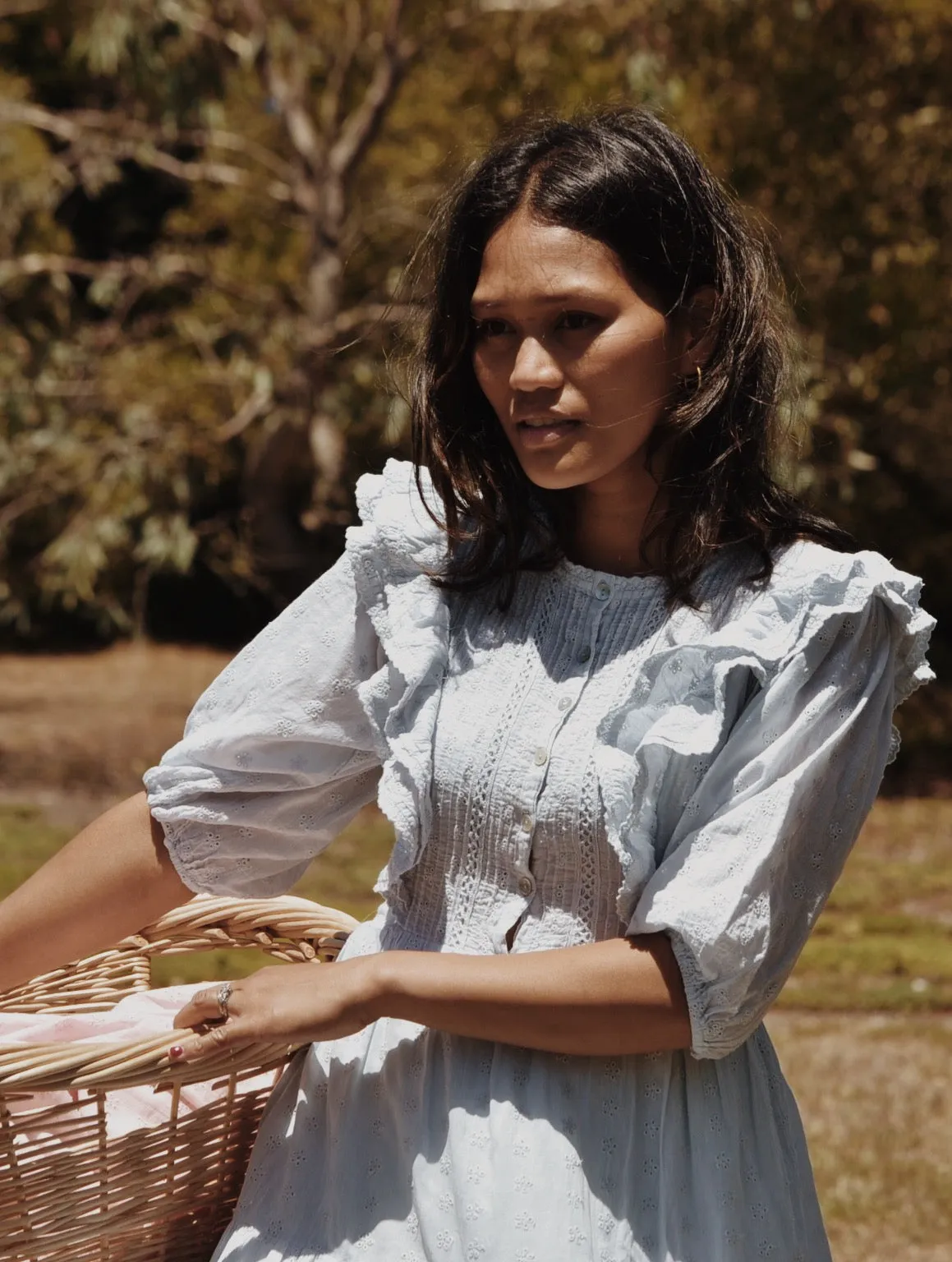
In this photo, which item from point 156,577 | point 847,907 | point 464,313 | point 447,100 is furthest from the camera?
point 156,577

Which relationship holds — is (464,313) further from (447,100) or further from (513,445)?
(447,100)

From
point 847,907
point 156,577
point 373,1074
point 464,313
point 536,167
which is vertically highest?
point 536,167

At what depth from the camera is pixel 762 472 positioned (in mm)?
1757

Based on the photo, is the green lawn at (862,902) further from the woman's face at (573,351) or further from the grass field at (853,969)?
the woman's face at (573,351)

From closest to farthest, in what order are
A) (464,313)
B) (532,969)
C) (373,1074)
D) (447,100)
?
(532,969) < (373,1074) < (464,313) < (447,100)

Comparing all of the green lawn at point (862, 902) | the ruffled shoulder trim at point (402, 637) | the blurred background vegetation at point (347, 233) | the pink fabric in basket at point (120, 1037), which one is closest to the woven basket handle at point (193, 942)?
the pink fabric in basket at point (120, 1037)

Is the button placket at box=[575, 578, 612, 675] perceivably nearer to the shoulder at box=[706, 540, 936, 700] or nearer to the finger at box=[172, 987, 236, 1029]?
the shoulder at box=[706, 540, 936, 700]

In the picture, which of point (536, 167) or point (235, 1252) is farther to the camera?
point (536, 167)

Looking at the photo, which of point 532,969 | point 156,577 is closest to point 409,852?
point 532,969

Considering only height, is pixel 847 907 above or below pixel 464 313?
below

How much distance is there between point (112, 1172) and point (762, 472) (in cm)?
93

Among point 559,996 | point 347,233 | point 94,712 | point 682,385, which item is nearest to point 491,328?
point 682,385

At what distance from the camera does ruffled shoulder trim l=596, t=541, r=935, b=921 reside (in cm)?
155

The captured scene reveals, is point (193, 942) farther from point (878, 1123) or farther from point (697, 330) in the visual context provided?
point (878, 1123)
